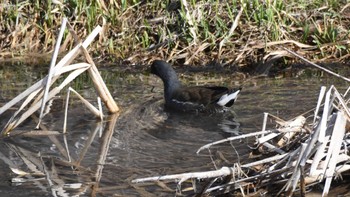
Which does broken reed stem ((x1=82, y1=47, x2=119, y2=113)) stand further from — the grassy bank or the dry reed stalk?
the grassy bank

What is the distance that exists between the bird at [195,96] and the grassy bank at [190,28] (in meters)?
1.54

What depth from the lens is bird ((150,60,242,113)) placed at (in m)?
9.01

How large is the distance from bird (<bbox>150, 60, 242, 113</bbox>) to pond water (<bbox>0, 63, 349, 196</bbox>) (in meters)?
0.15

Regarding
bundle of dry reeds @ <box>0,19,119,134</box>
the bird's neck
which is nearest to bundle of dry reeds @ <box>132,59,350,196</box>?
bundle of dry reeds @ <box>0,19,119,134</box>

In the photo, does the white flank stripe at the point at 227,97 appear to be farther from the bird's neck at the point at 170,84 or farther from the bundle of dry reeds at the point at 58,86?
the bundle of dry reeds at the point at 58,86

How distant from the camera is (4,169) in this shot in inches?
274

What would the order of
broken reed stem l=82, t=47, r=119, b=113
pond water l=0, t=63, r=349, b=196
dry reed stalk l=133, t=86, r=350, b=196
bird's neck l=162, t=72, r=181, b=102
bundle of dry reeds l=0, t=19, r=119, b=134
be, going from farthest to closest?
bird's neck l=162, t=72, r=181, b=102
broken reed stem l=82, t=47, r=119, b=113
bundle of dry reeds l=0, t=19, r=119, b=134
pond water l=0, t=63, r=349, b=196
dry reed stalk l=133, t=86, r=350, b=196

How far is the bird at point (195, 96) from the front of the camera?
29.6 feet

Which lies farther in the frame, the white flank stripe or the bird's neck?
the bird's neck

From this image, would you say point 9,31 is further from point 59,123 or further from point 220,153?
point 220,153

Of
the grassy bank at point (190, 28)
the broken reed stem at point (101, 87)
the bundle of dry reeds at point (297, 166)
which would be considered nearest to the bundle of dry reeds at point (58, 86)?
the broken reed stem at point (101, 87)

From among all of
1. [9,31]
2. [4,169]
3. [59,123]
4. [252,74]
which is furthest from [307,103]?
[9,31]

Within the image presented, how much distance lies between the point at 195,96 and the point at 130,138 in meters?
1.76

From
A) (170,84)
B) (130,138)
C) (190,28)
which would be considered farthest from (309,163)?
(190,28)
